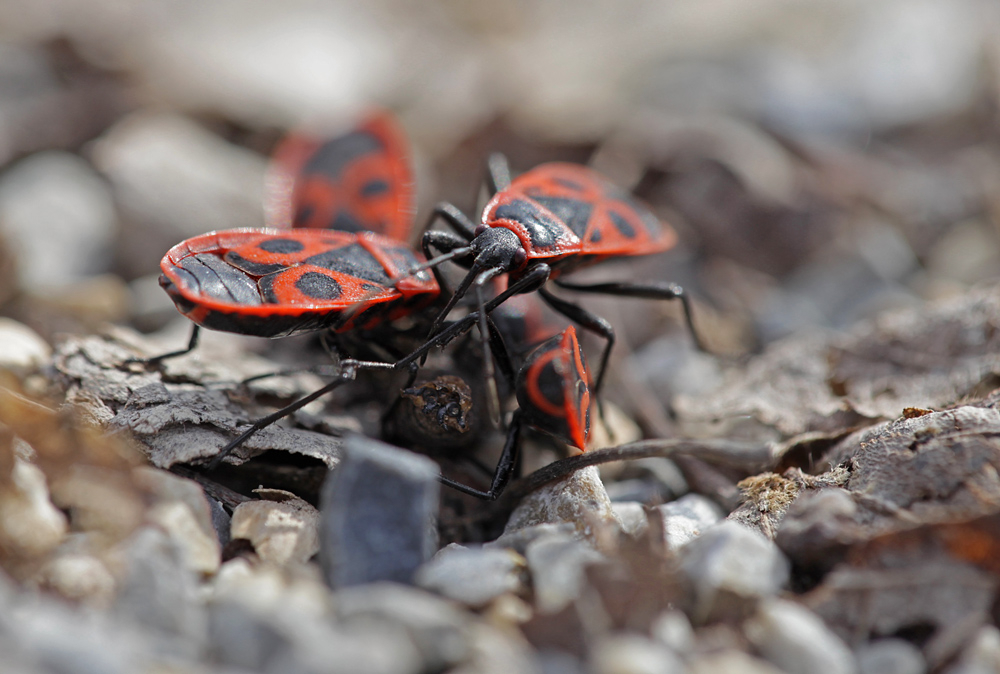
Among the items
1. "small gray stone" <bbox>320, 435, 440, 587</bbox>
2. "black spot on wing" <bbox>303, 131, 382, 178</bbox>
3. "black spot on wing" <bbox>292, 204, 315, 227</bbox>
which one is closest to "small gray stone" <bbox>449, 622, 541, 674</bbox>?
"small gray stone" <bbox>320, 435, 440, 587</bbox>

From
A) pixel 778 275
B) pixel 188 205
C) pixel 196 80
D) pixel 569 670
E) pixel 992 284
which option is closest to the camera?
pixel 569 670

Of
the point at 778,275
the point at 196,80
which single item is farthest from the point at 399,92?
the point at 778,275

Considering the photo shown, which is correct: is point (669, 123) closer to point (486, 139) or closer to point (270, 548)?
point (486, 139)

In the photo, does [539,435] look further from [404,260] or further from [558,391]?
[404,260]

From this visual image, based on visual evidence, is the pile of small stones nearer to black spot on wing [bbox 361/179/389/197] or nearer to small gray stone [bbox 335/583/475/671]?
small gray stone [bbox 335/583/475/671]

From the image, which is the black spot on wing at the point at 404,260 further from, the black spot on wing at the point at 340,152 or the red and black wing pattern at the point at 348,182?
the black spot on wing at the point at 340,152

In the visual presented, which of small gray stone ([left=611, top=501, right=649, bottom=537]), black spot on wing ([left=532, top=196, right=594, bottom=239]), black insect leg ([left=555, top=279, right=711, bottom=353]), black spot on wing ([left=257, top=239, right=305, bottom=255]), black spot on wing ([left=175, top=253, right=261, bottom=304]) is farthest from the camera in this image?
black insect leg ([left=555, top=279, right=711, bottom=353])
